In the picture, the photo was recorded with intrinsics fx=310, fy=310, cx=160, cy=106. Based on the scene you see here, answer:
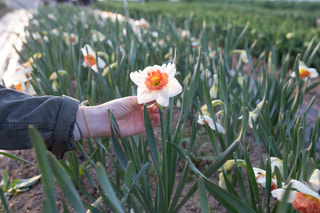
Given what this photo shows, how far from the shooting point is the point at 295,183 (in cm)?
69

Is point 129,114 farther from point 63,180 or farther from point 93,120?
point 63,180

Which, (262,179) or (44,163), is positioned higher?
(44,163)

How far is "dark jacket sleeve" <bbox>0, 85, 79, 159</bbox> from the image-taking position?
0.95 metres

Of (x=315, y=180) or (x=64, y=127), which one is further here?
(x=64, y=127)

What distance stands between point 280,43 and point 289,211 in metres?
2.98

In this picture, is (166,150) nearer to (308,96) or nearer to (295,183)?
(295,183)

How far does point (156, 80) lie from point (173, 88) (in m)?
0.06

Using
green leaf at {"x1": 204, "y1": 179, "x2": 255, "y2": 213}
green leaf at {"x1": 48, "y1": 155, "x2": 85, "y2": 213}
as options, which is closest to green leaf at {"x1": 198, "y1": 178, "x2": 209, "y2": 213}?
green leaf at {"x1": 204, "y1": 179, "x2": 255, "y2": 213}

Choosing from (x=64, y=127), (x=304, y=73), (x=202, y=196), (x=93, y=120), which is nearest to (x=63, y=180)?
(x=202, y=196)

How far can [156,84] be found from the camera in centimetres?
94

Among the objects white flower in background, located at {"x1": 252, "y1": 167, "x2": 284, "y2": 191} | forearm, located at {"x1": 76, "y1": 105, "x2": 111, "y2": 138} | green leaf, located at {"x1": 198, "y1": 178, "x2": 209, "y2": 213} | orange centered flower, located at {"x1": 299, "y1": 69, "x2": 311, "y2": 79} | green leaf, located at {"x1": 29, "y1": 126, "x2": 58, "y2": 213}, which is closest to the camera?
green leaf, located at {"x1": 29, "y1": 126, "x2": 58, "y2": 213}

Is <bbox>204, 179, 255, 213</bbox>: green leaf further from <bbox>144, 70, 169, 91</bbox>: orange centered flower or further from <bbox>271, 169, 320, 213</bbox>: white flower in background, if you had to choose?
<bbox>144, 70, 169, 91</bbox>: orange centered flower

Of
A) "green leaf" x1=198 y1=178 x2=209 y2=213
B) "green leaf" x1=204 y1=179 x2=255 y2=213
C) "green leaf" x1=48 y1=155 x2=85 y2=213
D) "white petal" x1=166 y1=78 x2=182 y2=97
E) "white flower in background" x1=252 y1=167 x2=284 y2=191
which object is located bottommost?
"white flower in background" x1=252 y1=167 x2=284 y2=191

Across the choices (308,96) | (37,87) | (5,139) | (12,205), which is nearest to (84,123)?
(5,139)
